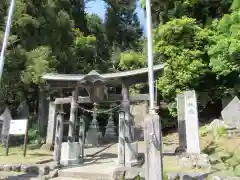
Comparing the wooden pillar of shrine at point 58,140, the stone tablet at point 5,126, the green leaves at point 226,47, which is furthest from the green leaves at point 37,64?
the green leaves at point 226,47

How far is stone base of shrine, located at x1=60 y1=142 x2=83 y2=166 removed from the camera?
30.2 ft

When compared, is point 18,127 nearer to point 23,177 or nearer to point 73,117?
point 73,117

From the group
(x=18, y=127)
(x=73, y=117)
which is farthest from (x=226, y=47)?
(x=18, y=127)

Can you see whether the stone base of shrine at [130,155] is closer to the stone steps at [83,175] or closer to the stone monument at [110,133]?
the stone steps at [83,175]

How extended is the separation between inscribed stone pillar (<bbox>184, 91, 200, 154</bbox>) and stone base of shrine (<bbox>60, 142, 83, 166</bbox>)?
3847 millimetres

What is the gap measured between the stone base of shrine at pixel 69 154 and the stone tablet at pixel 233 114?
320 inches

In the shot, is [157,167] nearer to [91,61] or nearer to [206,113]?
[206,113]

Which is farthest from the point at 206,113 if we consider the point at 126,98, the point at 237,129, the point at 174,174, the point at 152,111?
the point at 152,111

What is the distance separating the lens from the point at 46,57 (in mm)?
13906

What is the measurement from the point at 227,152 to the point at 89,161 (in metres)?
5.04

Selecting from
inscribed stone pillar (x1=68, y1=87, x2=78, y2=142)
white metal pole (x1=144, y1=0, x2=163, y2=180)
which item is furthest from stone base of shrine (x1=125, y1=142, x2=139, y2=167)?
white metal pole (x1=144, y1=0, x2=163, y2=180)

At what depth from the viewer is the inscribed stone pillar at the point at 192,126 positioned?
8.97 m

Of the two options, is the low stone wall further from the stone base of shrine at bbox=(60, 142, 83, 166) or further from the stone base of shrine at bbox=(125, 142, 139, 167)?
the stone base of shrine at bbox=(125, 142, 139, 167)

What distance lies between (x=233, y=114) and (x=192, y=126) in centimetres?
582
